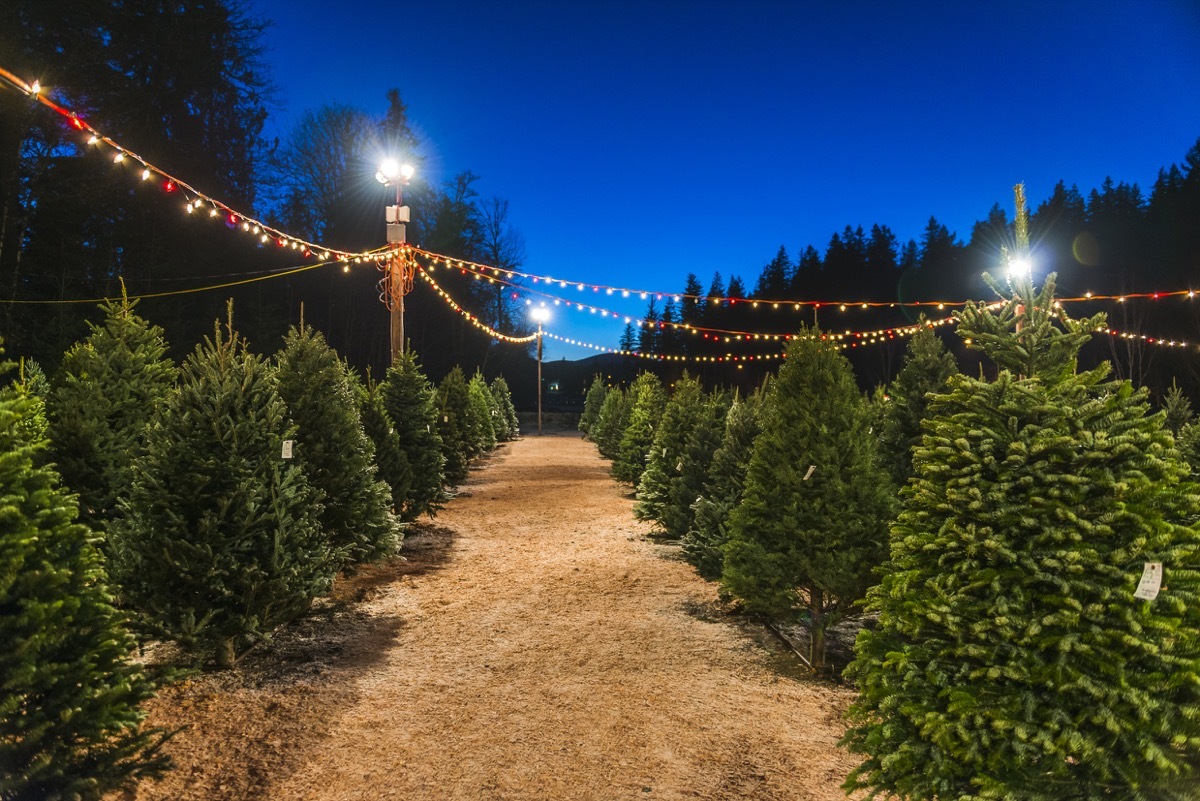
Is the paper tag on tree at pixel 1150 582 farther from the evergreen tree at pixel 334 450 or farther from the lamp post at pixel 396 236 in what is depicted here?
the lamp post at pixel 396 236

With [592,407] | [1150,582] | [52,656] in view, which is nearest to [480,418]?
[592,407]

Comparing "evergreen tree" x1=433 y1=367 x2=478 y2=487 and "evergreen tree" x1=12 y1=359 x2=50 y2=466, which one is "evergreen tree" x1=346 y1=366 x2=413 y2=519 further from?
"evergreen tree" x1=12 y1=359 x2=50 y2=466

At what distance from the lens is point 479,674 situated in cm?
567

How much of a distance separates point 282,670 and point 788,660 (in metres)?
4.51

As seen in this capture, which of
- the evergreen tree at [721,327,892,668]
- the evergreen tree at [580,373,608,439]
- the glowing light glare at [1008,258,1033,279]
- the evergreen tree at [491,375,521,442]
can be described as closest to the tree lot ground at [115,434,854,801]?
the evergreen tree at [721,327,892,668]

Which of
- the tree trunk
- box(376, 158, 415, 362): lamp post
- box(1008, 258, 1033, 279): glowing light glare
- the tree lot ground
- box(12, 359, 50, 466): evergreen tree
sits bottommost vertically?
the tree lot ground

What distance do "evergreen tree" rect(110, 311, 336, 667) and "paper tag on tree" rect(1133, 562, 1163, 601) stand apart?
5.64 metres

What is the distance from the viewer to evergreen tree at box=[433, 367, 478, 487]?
1766cm

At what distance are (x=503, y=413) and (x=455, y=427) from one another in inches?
727

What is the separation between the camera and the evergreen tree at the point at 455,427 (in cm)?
1766

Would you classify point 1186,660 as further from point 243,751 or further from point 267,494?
point 267,494

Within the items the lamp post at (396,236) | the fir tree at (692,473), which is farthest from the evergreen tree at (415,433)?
the fir tree at (692,473)

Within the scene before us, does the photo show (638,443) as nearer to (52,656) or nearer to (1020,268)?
(1020,268)

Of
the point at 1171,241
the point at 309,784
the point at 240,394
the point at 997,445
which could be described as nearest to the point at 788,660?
the point at 997,445
